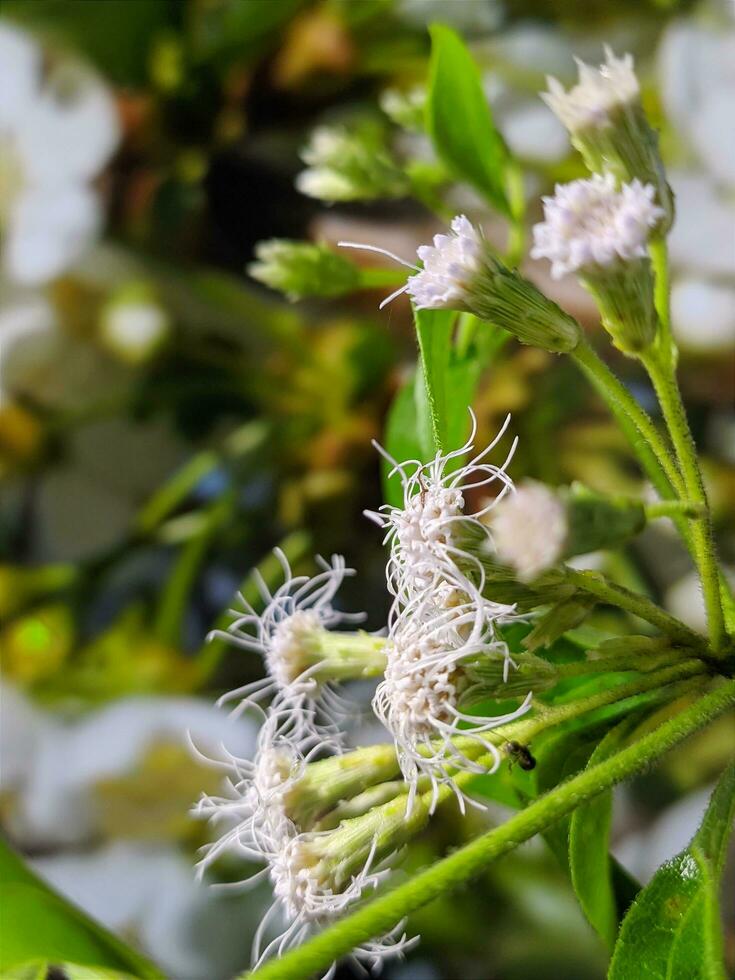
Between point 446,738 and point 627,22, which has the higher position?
point 627,22

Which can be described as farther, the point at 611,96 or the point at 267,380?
the point at 267,380

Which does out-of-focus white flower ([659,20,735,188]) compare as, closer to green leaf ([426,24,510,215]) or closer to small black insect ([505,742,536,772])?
green leaf ([426,24,510,215])

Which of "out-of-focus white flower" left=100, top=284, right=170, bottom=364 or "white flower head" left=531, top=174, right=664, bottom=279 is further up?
"out-of-focus white flower" left=100, top=284, right=170, bottom=364

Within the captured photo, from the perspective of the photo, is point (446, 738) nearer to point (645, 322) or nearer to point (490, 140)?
point (645, 322)

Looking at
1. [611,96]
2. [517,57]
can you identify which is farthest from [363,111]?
[611,96]

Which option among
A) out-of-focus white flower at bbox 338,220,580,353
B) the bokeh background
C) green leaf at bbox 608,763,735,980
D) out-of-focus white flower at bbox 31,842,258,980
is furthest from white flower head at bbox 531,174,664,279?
out-of-focus white flower at bbox 31,842,258,980

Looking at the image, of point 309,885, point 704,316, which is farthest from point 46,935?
point 704,316

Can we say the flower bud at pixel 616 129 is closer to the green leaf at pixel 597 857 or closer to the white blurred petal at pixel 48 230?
the green leaf at pixel 597 857
